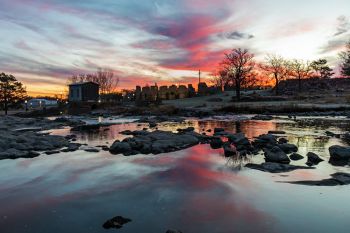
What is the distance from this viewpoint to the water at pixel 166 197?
9.15m

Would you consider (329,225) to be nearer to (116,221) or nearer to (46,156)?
(116,221)

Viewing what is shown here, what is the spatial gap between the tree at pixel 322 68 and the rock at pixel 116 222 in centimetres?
11022

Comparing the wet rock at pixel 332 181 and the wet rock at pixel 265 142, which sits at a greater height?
the wet rock at pixel 265 142

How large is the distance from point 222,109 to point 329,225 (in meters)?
53.1

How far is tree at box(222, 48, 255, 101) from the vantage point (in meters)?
83.1

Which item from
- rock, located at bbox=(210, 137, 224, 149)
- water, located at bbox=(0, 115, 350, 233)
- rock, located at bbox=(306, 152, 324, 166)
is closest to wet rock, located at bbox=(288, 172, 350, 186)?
water, located at bbox=(0, 115, 350, 233)

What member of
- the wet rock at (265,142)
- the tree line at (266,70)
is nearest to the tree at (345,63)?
the tree line at (266,70)

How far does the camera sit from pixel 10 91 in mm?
82250

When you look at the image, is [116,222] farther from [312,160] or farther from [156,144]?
[156,144]

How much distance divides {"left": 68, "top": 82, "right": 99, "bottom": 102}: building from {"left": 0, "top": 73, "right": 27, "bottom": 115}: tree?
474 inches

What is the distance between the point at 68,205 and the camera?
1074 cm

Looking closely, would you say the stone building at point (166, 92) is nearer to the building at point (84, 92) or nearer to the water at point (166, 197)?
the building at point (84, 92)

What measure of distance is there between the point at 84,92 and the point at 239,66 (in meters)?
39.0

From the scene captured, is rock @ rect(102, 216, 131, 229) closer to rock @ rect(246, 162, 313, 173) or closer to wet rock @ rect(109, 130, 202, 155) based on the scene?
rock @ rect(246, 162, 313, 173)
